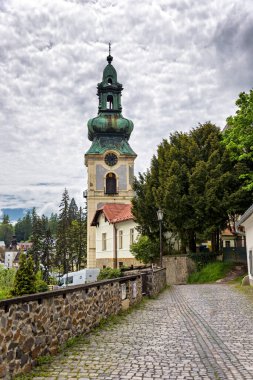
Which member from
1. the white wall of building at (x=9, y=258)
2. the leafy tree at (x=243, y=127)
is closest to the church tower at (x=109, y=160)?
the leafy tree at (x=243, y=127)

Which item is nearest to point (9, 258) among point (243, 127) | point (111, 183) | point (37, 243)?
point (37, 243)

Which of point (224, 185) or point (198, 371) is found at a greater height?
point (224, 185)

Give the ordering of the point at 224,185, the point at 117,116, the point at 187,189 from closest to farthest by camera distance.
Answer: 1. the point at 224,185
2. the point at 187,189
3. the point at 117,116

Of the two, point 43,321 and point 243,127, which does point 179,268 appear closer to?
point 243,127

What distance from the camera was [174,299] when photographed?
18219mm

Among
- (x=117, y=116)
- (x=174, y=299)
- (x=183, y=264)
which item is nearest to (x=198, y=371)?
(x=174, y=299)

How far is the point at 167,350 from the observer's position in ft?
26.8

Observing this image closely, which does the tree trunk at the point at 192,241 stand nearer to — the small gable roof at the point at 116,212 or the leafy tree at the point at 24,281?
the small gable roof at the point at 116,212

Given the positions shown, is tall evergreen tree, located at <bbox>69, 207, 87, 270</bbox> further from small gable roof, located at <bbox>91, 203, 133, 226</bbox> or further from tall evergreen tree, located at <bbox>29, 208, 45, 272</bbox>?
small gable roof, located at <bbox>91, 203, 133, 226</bbox>

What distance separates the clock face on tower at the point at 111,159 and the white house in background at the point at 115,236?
12672 mm

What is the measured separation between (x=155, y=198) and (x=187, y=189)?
246 cm

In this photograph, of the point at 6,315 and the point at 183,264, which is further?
the point at 183,264

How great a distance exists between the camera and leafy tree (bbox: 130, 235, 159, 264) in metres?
35.6

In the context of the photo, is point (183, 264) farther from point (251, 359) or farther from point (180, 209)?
point (251, 359)
